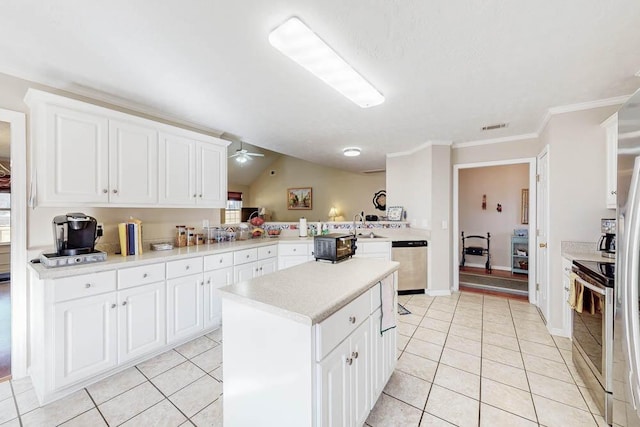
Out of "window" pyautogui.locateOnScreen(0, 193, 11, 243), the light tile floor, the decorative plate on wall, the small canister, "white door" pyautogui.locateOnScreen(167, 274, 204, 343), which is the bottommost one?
the light tile floor

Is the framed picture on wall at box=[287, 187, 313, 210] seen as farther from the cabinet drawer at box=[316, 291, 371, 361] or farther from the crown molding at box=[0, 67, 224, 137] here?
the cabinet drawer at box=[316, 291, 371, 361]

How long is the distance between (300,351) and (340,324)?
0.81 feet

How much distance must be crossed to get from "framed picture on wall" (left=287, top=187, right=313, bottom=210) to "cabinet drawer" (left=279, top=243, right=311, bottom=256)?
4.42 m

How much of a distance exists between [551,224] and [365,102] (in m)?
2.41

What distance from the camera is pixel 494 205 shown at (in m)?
5.67

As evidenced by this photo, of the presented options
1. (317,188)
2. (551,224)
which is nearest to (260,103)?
(551,224)

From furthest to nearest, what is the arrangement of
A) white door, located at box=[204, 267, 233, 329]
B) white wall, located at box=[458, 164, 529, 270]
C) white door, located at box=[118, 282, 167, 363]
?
white wall, located at box=[458, 164, 529, 270], white door, located at box=[204, 267, 233, 329], white door, located at box=[118, 282, 167, 363]

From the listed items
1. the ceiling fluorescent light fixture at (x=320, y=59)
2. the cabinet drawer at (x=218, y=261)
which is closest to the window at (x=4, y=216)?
the cabinet drawer at (x=218, y=261)

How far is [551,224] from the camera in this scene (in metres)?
2.76

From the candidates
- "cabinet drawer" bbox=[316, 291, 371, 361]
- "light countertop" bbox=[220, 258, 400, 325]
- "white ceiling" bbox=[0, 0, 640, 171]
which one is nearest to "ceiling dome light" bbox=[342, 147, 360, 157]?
"white ceiling" bbox=[0, 0, 640, 171]

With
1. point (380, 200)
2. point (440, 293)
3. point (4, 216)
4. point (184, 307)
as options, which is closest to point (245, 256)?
point (184, 307)

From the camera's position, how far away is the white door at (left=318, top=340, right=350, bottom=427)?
1.10 meters

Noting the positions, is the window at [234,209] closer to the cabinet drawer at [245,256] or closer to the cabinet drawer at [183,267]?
the cabinet drawer at [245,256]

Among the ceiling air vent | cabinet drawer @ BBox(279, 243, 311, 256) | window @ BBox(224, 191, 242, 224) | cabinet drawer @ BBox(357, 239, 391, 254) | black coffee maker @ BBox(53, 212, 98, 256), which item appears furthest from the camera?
window @ BBox(224, 191, 242, 224)
